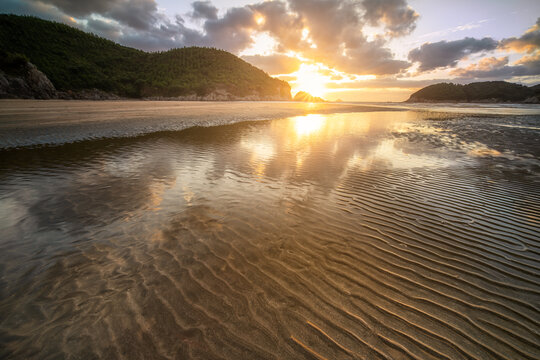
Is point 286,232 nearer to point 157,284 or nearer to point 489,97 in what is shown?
point 157,284

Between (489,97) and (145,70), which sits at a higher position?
(145,70)

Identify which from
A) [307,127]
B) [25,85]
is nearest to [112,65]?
[25,85]

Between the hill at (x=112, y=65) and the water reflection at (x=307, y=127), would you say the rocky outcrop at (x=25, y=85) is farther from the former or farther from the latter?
the water reflection at (x=307, y=127)

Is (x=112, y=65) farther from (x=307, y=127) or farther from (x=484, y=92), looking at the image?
(x=484, y=92)

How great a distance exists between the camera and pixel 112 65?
7506 cm

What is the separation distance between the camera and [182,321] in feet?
9.04

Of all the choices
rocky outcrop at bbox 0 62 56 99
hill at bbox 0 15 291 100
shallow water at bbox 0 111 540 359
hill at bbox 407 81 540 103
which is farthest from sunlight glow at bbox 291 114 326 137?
hill at bbox 407 81 540 103

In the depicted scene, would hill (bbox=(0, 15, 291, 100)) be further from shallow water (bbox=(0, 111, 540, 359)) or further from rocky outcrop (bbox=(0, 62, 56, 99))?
shallow water (bbox=(0, 111, 540, 359))

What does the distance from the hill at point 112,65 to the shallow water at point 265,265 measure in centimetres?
5272

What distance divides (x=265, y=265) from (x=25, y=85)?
5467cm

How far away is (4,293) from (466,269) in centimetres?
726

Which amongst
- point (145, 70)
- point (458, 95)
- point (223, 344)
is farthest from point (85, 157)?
point (458, 95)

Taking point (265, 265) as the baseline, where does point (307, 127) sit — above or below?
above

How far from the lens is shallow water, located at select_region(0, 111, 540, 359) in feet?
8.41
